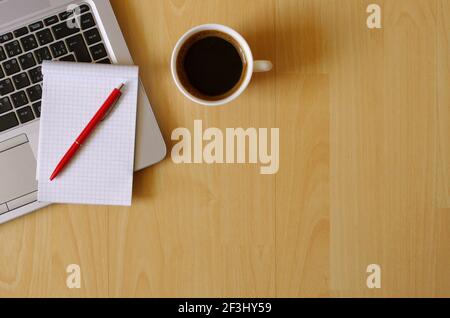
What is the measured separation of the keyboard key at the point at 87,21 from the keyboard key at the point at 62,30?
0.03 feet

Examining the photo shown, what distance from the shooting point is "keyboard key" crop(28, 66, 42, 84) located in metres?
0.55

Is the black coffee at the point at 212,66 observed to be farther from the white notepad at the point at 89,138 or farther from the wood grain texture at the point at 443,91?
the wood grain texture at the point at 443,91

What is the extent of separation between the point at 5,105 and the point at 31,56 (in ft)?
0.23

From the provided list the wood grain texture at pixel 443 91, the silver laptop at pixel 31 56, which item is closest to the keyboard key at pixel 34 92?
the silver laptop at pixel 31 56

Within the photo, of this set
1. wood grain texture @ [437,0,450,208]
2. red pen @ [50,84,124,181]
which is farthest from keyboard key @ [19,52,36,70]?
wood grain texture @ [437,0,450,208]

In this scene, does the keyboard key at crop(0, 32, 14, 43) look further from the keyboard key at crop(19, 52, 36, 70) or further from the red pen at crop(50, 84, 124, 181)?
the red pen at crop(50, 84, 124, 181)

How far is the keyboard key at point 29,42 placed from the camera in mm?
546

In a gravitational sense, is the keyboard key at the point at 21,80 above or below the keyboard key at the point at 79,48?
below

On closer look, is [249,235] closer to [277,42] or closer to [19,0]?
[277,42]

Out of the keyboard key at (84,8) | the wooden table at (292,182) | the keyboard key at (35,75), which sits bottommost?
the wooden table at (292,182)

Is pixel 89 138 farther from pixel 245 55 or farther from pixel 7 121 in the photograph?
pixel 245 55

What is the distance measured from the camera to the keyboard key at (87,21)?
550 mm

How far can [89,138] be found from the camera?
0.55m

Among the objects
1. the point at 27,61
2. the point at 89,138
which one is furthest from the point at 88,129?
the point at 27,61
